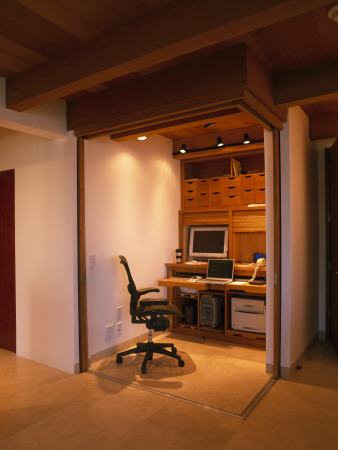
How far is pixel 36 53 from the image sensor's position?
249 centimetres

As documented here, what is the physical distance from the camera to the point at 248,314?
164 inches

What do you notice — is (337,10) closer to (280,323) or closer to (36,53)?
(36,53)

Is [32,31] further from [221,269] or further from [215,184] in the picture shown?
[221,269]

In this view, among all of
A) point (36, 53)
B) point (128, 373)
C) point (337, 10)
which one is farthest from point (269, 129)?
point (128, 373)

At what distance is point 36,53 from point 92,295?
92.7 inches

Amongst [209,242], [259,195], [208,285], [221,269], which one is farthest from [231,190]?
[208,285]

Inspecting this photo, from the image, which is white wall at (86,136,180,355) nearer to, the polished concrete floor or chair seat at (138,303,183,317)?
chair seat at (138,303,183,317)

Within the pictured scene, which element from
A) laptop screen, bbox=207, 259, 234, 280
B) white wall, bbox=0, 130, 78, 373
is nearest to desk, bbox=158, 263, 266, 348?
laptop screen, bbox=207, 259, 234, 280

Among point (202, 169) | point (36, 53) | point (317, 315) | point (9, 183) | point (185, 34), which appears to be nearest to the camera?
point (185, 34)

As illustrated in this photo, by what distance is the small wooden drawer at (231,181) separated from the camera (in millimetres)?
4660

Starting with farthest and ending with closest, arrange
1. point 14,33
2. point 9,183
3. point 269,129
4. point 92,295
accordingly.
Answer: point 9,183 < point 92,295 < point 269,129 < point 14,33

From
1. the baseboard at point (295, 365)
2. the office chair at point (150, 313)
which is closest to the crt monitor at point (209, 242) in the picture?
the office chair at point (150, 313)

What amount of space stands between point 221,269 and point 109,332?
5.15 ft

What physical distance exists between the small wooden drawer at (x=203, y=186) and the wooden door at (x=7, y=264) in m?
2.45
